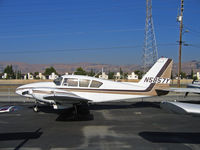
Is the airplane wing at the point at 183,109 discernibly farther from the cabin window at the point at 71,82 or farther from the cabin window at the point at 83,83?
the cabin window at the point at 71,82

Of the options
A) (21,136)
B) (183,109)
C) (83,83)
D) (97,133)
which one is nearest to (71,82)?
(83,83)

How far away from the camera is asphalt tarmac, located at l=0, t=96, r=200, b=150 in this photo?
632 centimetres

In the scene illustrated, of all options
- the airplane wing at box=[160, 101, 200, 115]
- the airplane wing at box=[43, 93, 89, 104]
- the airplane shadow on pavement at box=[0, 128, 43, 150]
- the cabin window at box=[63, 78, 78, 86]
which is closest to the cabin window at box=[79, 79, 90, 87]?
the cabin window at box=[63, 78, 78, 86]

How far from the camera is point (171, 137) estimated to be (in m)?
7.29

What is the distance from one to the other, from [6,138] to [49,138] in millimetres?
1408

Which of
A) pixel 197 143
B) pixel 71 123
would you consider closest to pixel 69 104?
pixel 71 123

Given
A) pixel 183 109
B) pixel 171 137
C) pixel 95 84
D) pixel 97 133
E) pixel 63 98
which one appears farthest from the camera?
pixel 95 84

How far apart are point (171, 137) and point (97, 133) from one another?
2621 mm

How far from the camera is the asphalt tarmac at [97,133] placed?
6.32m

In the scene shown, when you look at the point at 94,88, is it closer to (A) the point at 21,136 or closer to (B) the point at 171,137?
(A) the point at 21,136

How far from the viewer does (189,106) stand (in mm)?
4160

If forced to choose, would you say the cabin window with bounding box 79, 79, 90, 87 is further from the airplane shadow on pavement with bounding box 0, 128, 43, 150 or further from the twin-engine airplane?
the airplane shadow on pavement with bounding box 0, 128, 43, 150

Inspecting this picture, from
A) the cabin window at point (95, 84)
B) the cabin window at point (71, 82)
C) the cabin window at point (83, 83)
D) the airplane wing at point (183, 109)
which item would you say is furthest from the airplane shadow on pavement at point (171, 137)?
the cabin window at point (71, 82)

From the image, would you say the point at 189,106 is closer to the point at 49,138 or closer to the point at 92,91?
the point at 49,138
